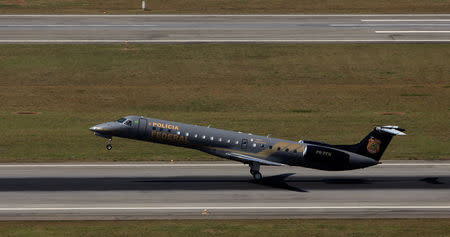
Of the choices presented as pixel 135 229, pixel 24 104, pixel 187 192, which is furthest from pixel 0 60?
pixel 135 229

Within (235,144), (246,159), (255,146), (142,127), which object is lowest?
(246,159)

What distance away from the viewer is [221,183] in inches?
2028

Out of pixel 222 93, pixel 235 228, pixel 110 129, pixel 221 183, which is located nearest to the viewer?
→ pixel 235 228

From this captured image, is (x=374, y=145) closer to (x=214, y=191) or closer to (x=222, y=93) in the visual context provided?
(x=214, y=191)

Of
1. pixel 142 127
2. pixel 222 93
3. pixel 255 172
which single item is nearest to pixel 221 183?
pixel 255 172

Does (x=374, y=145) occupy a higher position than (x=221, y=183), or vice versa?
(x=374, y=145)

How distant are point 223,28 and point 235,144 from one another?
46.2 meters

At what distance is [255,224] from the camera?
43.2 metres

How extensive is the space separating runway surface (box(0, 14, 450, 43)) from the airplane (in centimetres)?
4070

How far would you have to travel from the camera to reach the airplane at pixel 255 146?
50.6 meters

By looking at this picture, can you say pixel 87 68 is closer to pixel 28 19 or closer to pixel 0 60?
pixel 0 60
